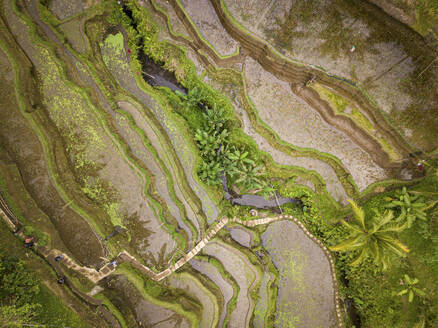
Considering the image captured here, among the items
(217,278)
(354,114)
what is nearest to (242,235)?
(217,278)

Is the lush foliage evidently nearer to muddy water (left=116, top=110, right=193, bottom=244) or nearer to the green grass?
the green grass

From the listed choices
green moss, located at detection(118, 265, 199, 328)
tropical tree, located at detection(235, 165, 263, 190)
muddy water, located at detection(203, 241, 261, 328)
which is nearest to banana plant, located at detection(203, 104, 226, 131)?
tropical tree, located at detection(235, 165, 263, 190)

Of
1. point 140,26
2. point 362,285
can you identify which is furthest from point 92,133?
point 362,285

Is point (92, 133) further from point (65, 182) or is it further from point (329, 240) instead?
point (329, 240)

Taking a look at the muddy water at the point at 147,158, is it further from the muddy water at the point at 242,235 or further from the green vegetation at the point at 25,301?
the green vegetation at the point at 25,301

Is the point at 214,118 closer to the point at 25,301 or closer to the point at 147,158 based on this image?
the point at 147,158

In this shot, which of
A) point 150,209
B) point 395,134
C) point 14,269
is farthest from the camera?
point 150,209
